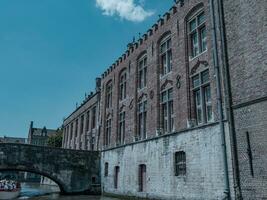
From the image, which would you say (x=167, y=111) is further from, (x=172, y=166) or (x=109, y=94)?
(x=109, y=94)

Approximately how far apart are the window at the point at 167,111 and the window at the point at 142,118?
2405 mm

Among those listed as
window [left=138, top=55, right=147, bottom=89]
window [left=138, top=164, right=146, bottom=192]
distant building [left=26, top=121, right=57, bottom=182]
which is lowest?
window [left=138, top=164, right=146, bottom=192]

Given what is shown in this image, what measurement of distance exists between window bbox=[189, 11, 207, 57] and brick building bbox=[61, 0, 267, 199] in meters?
0.05

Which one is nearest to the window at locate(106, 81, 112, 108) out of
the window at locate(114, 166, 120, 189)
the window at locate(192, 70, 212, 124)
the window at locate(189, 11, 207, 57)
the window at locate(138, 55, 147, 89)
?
the window at locate(138, 55, 147, 89)

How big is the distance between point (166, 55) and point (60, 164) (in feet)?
41.8

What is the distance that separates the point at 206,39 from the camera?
1577 centimetres

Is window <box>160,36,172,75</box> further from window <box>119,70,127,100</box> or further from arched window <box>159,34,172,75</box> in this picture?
window <box>119,70,127,100</box>

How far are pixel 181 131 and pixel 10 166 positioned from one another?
1424cm

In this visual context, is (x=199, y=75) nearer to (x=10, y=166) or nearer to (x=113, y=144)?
(x=113, y=144)

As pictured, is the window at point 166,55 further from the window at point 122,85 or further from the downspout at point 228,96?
the window at point 122,85

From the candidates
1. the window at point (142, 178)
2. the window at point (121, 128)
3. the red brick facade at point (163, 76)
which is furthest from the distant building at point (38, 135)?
the window at point (142, 178)

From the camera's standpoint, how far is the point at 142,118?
21.5 metres

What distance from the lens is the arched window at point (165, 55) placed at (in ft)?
63.5

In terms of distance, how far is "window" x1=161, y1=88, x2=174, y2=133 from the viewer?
59.6ft
